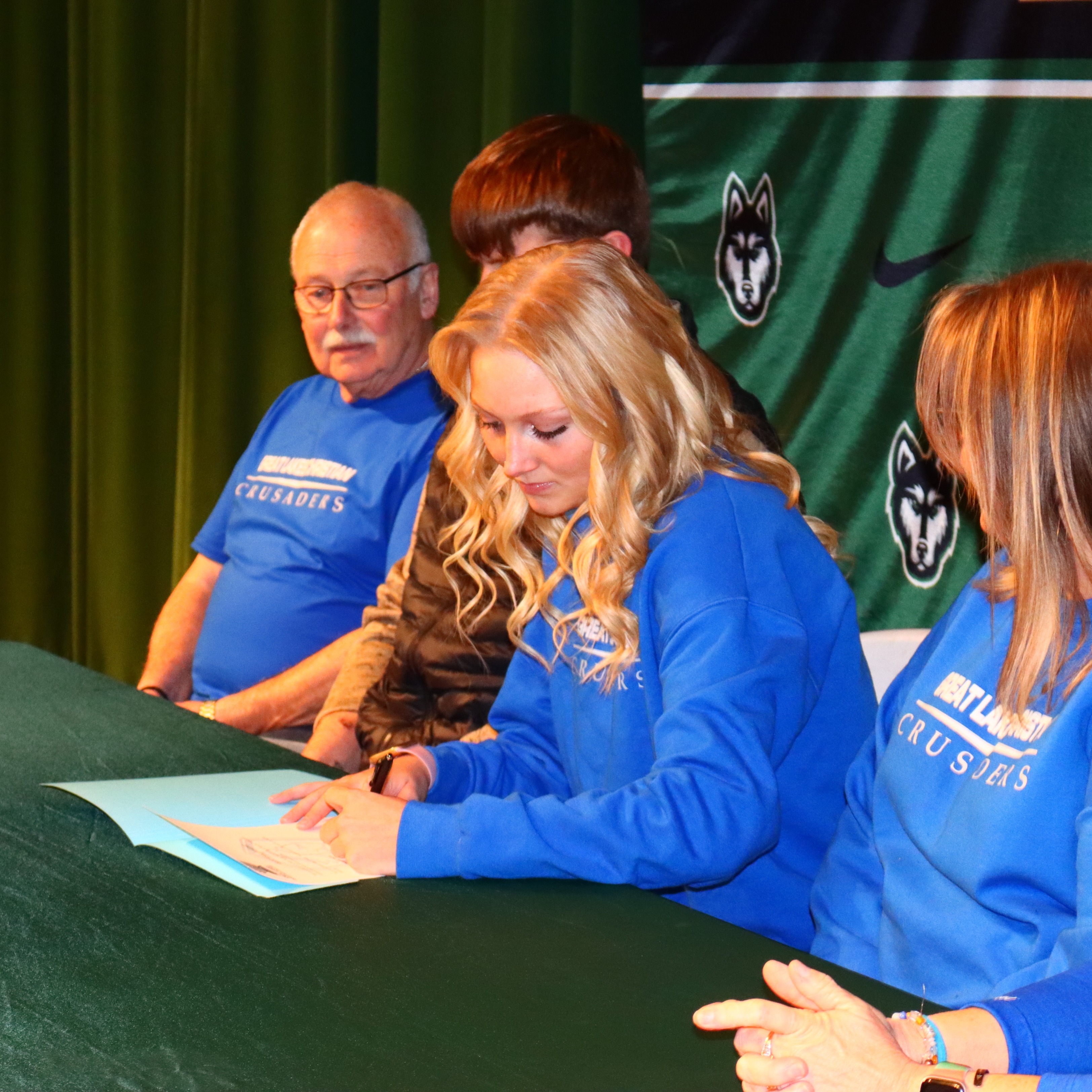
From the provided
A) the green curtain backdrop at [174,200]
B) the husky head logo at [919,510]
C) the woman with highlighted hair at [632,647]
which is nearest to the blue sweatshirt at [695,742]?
the woman with highlighted hair at [632,647]

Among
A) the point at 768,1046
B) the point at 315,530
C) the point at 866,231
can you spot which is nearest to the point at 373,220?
the point at 315,530

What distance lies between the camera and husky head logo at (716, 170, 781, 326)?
8.06 ft

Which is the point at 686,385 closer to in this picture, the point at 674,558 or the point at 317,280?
the point at 674,558

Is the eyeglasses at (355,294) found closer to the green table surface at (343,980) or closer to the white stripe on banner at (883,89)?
the white stripe on banner at (883,89)

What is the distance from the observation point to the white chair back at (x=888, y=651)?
5.65 feet

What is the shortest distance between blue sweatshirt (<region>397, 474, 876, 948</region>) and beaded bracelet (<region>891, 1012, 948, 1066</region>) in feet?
1.01

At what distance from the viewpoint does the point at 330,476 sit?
2.51m

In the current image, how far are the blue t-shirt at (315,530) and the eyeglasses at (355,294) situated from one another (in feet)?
0.51

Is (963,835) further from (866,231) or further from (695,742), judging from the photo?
(866,231)

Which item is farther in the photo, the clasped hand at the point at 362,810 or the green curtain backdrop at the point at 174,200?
the green curtain backdrop at the point at 174,200

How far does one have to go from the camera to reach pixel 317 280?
102 inches

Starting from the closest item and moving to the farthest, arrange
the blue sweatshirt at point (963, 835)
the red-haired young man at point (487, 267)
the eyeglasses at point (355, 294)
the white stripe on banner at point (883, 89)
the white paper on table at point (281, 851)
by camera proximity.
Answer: the blue sweatshirt at point (963, 835) < the white paper on table at point (281, 851) < the red-haired young man at point (487, 267) < the white stripe on banner at point (883, 89) < the eyeglasses at point (355, 294)

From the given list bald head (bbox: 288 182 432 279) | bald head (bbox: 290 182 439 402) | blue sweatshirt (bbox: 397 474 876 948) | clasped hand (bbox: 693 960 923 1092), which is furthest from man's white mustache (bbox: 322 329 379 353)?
clasped hand (bbox: 693 960 923 1092)

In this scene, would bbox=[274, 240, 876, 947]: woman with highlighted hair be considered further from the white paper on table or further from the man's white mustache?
the man's white mustache
